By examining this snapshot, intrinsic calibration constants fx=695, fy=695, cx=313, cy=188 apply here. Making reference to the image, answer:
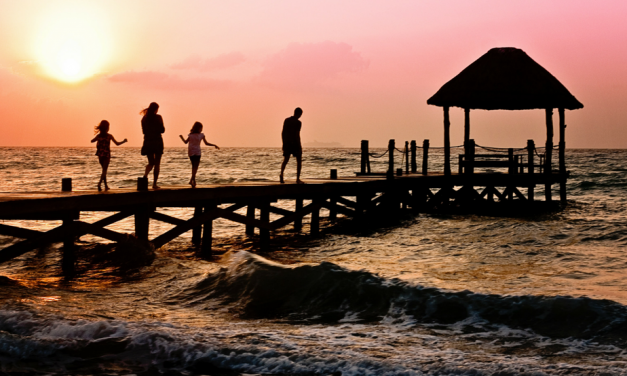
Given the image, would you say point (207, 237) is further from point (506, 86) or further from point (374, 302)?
point (506, 86)

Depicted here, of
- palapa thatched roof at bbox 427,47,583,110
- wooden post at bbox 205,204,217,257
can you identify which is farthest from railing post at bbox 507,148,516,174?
wooden post at bbox 205,204,217,257

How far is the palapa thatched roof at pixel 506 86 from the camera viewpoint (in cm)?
2197

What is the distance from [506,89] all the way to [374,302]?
1464 centimetres

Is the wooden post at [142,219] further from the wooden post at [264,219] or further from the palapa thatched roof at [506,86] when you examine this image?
the palapa thatched roof at [506,86]

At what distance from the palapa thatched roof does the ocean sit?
7.91m

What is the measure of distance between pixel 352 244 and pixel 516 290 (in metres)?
6.12

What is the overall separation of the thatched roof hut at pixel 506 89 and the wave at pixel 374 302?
1285cm

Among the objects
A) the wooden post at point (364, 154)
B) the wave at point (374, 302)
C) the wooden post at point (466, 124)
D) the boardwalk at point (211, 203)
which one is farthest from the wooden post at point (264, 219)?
the wooden post at point (466, 124)

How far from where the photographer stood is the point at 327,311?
29.3ft

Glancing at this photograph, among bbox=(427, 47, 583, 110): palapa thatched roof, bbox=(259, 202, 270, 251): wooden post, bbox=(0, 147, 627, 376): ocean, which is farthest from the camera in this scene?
A: bbox=(427, 47, 583, 110): palapa thatched roof

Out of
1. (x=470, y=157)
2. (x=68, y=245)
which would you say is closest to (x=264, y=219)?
(x=68, y=245)

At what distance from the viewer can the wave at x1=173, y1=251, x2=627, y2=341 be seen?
26.7ft

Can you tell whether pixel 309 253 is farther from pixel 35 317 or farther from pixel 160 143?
pixel 35 317

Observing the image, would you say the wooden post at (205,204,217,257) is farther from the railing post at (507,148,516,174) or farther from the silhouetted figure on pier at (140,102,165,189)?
the railing post at (507,148,516,174)
